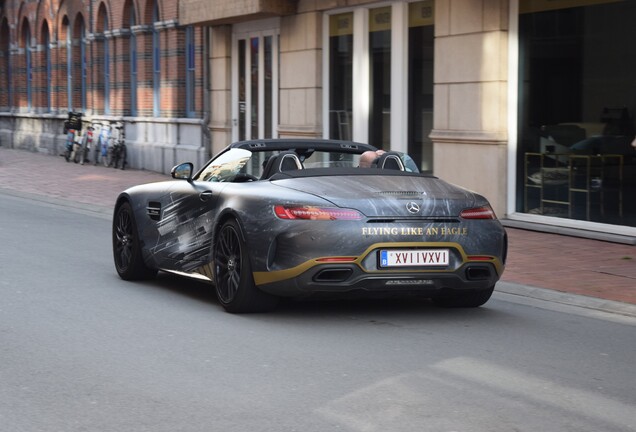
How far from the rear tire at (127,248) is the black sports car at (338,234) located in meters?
1.06

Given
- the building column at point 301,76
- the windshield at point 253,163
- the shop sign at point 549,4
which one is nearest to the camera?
the windshield at point 253,163

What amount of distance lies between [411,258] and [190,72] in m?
20.8

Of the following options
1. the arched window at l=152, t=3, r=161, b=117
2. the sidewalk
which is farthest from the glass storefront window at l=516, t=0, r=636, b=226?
the arched window at l=152, t=3, r=161, b=117

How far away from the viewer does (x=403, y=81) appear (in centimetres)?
1939

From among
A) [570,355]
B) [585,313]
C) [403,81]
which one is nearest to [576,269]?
[585,313]

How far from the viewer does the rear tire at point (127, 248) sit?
10.4 meters

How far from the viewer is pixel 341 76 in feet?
70.5

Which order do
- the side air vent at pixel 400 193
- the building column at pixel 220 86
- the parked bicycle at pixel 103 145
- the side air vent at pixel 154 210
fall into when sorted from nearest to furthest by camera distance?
the side air vent at pixel 400 193
the side air vent at pixel 154 210
the building column at pixel 220 86
the parked bicycle at pixel 103 145

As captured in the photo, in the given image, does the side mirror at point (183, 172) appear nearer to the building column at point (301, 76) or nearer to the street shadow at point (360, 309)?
the street shadow at point (360, 309)

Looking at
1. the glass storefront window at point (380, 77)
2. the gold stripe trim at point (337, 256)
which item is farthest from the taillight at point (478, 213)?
the glass storefront window at point (380, 77)

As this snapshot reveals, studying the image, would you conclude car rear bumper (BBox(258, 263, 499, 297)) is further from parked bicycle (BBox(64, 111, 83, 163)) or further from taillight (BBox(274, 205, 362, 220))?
parked bicycle (BBox(64, 111, 83, 163))

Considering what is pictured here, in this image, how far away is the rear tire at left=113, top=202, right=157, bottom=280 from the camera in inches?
411

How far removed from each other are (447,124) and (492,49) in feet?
4.94

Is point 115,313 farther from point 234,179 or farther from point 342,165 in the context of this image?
point 342,165
